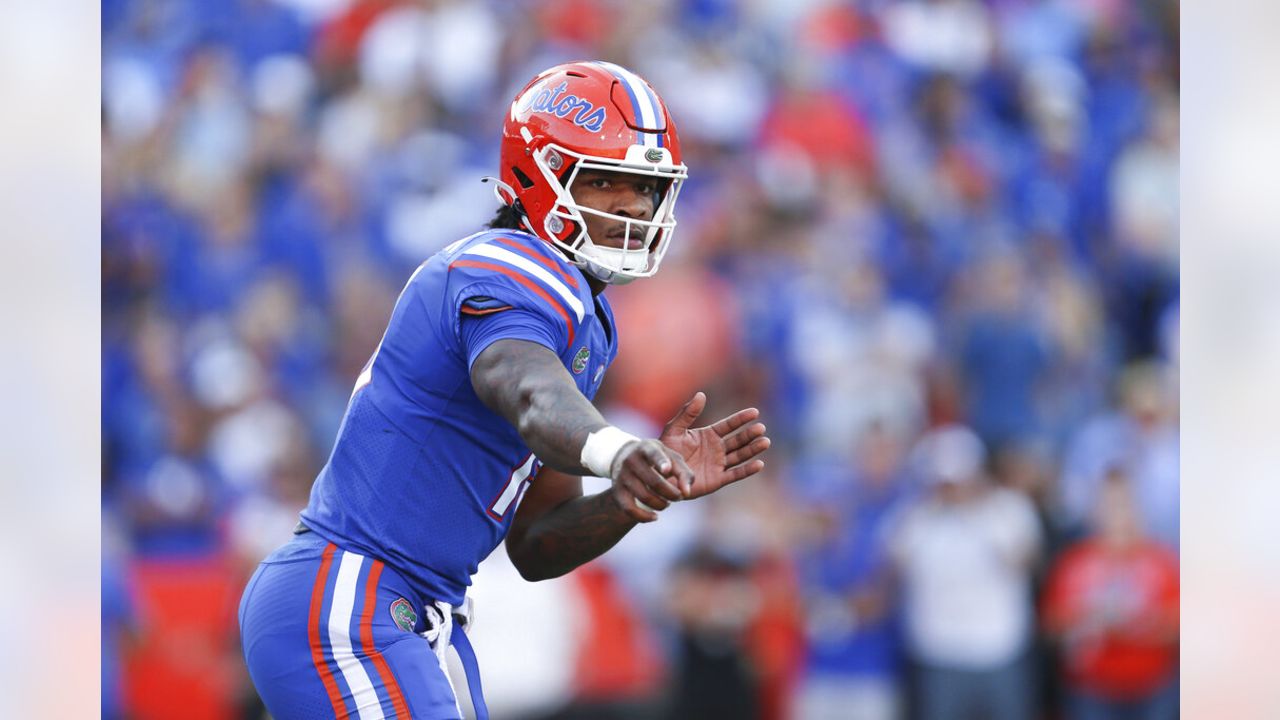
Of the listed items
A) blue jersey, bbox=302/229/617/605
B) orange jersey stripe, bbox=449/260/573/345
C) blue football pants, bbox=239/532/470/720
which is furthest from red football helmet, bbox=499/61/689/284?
blue football pants, bbox=239/532/470/720

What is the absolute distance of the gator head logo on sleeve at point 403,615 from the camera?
255cm

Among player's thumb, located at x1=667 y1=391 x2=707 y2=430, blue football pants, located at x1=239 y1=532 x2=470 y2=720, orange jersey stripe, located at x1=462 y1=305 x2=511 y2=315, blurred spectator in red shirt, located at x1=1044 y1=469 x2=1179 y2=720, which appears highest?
orange jersey stripe, located at x1=462 y1=305 x2=511 y2=315

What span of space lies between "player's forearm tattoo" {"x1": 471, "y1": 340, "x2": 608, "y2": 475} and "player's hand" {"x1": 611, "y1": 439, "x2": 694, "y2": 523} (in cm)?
11

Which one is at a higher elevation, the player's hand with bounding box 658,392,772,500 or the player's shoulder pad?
the player's shoulder pad

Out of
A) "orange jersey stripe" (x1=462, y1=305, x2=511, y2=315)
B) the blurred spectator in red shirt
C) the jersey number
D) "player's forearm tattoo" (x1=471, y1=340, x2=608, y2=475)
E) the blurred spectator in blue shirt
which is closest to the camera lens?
"player's forearm tattoo" (x1=471, y1=340, x2=608, y2=475)

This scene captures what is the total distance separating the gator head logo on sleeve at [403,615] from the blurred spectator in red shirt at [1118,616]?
3.99 meters

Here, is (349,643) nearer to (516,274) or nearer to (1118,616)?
(516,274)

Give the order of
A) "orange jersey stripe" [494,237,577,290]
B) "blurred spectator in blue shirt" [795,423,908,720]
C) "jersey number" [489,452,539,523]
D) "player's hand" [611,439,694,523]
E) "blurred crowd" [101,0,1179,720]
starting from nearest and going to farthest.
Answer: "player's hand" [611,439,694,523] < "orange jersey stripe" [494,237,577,290] < "jersey number" [489,452,539,523] < "blurred crowd" [101,0,1179,720] < "blurred spectator in blue shirt" [795,423,908,720]

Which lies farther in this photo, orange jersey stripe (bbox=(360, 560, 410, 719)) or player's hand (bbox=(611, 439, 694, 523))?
orange jersey stripe (bbox=(360, 560, 410, 719))

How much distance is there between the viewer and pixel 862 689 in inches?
229

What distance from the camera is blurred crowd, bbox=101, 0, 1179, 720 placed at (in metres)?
5.69

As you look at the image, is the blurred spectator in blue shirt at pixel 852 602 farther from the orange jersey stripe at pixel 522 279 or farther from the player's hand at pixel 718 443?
the orange jersey stripe at pixel 522 279

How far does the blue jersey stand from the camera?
250 cm

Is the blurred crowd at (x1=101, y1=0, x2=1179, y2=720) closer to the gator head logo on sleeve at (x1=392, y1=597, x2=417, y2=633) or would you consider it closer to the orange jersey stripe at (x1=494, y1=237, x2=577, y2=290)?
the gator head logo on sleeve at (x1=392, y1=597, x2=417, y2=633)
